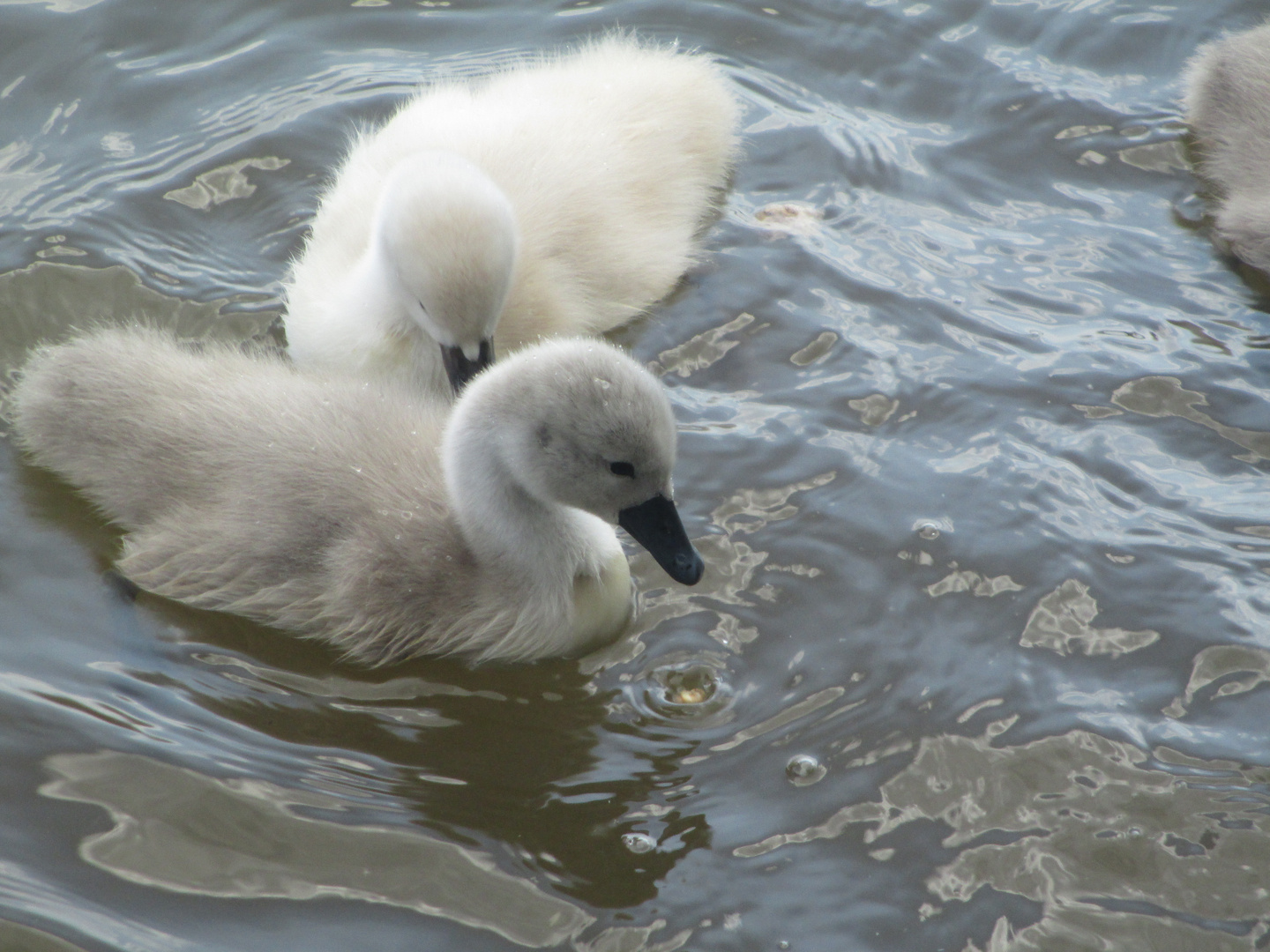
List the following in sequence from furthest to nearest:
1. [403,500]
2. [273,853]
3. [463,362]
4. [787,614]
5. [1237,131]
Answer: [1237,131] → [463,362] → [787,614] → [403,500] → [273,853]

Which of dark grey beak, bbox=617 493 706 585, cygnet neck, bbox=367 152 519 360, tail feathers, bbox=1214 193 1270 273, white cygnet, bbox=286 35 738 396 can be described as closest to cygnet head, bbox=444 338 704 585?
dark grey beak, bbox=617 493 706 585

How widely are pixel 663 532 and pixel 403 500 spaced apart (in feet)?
2.05

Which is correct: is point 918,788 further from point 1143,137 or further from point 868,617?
point 1143,137

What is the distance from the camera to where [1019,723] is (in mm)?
3125

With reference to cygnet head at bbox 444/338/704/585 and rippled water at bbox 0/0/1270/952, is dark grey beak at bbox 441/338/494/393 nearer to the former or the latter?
cygnet head at bbox 444/338/704/585

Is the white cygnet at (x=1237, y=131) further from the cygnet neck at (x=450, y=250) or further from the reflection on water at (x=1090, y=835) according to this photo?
the cygnet neck at (x=450, y=250)

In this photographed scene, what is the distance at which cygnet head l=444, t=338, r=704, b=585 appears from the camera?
3004mm

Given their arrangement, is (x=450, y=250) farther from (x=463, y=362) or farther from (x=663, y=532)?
(x=663, y=532)

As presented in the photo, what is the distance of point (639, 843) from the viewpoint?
9.41ft

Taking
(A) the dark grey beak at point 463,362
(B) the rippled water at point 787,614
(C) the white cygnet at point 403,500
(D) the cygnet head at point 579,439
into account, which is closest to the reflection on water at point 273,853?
(B) the rippled water at point 787,614

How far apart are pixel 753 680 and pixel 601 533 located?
520 millimetres

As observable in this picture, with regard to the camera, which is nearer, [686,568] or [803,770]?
[803,770]

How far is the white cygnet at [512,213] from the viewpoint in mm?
3572

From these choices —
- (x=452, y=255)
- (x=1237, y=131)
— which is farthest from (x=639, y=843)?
(x=1237, y=131)
